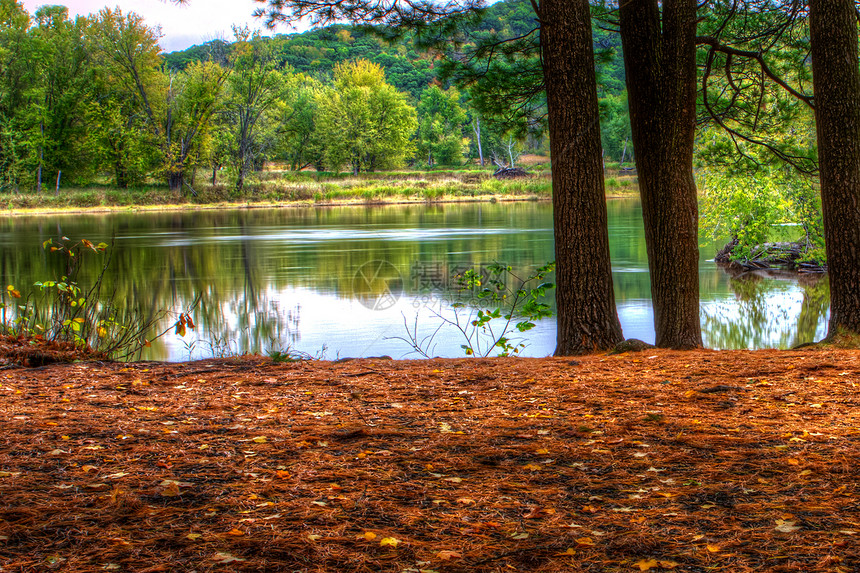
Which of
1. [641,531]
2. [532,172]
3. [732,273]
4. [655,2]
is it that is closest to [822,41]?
[655,2]

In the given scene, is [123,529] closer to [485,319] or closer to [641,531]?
[641,531]

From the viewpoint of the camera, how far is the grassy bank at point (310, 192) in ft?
141

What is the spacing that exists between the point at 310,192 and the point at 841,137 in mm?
44710

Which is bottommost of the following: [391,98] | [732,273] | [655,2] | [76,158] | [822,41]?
[732,273]

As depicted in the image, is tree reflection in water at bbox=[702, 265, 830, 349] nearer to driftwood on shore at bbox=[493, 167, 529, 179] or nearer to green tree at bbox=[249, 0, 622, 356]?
green tree at bbox=[249, 0, 622, 356]

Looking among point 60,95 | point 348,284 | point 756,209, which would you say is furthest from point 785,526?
point 60,95

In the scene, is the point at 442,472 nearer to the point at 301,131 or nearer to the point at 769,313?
the point at 769,313

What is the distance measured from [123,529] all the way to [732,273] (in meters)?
16.1

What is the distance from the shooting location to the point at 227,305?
12352 millimetres

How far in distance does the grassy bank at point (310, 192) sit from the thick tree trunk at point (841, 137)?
4208cm

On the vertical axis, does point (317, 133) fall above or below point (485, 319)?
above

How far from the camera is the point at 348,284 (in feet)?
47.1

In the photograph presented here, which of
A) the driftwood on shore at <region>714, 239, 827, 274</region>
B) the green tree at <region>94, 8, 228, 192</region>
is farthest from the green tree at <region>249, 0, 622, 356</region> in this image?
the green tree at <region>94, 8, 228, 192</region>

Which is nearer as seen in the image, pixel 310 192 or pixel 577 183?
pixel 577 183
